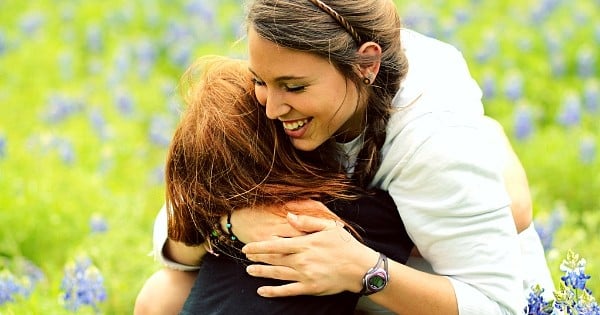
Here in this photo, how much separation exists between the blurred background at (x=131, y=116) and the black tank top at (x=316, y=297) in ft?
1.80

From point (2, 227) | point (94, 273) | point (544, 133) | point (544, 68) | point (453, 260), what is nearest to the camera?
point (453, 260)

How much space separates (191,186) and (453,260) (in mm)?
680

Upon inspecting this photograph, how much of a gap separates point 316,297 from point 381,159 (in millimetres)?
380

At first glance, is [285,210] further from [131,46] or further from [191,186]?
[131,46]

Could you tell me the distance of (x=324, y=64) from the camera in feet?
8.57

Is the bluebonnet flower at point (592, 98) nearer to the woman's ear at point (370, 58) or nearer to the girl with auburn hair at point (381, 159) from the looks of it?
the girl with auburn hair at point (381, 159)

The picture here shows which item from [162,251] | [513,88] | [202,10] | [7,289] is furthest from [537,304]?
[202,10]

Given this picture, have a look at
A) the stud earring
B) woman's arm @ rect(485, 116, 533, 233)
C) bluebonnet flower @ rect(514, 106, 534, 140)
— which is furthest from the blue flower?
bluebonnet flower @ rect(514, 106, 534, 140)

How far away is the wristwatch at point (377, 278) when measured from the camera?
2.66 metres

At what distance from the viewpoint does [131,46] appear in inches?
268

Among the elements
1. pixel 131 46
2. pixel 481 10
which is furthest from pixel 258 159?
pixel 481 10

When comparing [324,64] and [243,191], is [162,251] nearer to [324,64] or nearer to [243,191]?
[243,191]

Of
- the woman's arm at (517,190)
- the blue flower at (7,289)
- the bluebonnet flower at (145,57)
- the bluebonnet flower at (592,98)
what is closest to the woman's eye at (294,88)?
the woman's arm at (517,190)

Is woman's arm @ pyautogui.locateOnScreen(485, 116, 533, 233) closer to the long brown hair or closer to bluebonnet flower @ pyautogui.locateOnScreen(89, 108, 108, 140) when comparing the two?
the long brown hair
